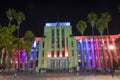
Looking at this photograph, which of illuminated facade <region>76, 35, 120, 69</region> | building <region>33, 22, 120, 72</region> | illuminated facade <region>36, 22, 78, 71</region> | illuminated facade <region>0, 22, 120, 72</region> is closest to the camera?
illuminated facade <region>36, 22, 78, 71</region>

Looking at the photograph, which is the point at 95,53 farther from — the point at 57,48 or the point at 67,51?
the point at 57,48

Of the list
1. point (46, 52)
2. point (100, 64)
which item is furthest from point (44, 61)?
point (100, 64)

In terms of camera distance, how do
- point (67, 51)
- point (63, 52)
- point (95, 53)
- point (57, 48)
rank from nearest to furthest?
point (67, 51), point (63, 52), point (57, 48), point (95, 53)

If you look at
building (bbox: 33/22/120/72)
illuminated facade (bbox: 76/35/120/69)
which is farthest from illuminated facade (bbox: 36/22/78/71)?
illuminated facade (bbox: 76/35/120/69)

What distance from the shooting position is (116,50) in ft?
323

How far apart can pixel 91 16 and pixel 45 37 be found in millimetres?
33839

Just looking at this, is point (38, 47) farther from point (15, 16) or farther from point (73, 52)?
point (15, 16)

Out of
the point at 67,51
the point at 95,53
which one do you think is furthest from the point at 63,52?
the point at 95,53

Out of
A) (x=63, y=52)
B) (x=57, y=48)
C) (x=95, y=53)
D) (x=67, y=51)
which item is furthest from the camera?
(x=95, y=53)

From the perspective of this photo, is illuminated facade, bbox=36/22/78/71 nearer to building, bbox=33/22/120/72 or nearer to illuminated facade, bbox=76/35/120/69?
building, bbox=33/22/120/72

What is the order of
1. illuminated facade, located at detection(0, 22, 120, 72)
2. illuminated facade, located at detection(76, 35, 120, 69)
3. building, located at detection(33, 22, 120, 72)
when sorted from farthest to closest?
1. illuminated facade, located at detection(76, 35, 120, 69)
2. illuminated facade, located at detection(0, 22, 120, 72)
3. building, located at detection(33, 22, 120, 72)

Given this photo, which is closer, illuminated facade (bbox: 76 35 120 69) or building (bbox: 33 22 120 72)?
building (bbox: 33 22 120 72)

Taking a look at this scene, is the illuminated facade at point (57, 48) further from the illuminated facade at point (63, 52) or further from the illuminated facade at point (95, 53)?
the illuminated facade at point (95, 53)

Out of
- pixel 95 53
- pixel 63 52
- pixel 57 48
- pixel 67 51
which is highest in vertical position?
pixel 57 48
